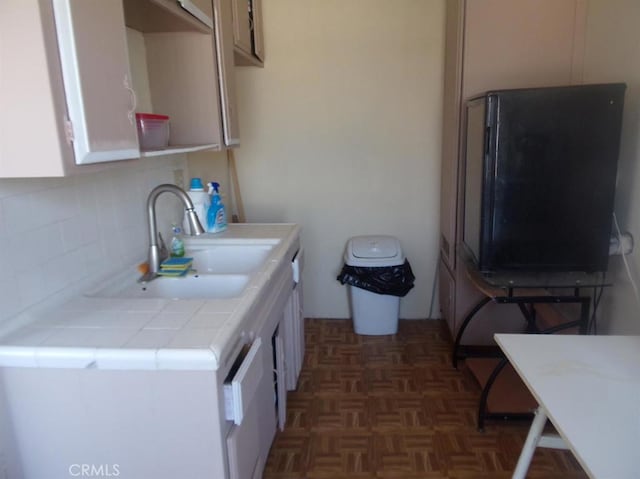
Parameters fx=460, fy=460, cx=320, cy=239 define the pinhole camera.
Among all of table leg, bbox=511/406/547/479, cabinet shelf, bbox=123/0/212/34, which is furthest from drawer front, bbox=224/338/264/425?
cabinet shelf, bbox=123/0/212/34

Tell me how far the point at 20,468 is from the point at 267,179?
2340 mm

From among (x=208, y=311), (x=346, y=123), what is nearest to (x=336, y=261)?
(x=346, y=123)

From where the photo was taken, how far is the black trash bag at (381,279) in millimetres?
3020

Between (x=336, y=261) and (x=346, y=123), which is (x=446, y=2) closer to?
(x=346, y=123)

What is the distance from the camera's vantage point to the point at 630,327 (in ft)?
6.34

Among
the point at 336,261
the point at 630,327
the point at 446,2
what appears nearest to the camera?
the point at 630,327

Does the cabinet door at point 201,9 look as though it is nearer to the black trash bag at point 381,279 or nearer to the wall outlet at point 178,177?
the wall outlet at point 178,177

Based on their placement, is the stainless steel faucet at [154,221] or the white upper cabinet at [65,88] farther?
the stainless steel faucet at [154,221]

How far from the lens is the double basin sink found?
165cm

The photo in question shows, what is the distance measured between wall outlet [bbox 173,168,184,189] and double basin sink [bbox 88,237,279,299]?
1.12 feet

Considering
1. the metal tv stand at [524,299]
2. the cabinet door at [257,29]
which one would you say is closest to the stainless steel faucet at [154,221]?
the metal tv stand at [524,299]

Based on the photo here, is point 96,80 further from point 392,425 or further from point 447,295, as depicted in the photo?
point 447,295

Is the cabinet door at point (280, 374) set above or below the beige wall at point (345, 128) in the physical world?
below

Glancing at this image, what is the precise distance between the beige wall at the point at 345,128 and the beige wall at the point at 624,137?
1.05 metres
